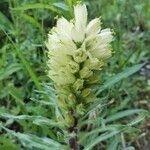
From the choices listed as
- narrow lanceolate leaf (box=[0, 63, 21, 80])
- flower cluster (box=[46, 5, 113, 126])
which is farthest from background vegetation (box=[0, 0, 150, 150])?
flower cluster (box=[46, 5, 113, 126])

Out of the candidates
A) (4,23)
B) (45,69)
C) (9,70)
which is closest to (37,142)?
(45,69)

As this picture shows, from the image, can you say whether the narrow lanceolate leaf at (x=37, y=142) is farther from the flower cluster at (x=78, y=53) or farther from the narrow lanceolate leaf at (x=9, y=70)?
the narrow lanceolate leaf at (x=9, y=70)

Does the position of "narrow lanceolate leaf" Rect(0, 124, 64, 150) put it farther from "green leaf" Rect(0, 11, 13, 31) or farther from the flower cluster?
Result: "green leaf" Rect(0, 11, 13, 31)

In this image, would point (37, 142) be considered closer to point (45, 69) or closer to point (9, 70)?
point (45, 69)

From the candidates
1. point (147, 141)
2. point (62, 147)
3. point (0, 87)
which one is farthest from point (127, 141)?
point (62, 147)

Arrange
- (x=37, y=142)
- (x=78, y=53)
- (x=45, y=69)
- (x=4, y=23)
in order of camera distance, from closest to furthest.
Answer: (x=78, y=53) < (x=37, y=142) < (x=45, y=69) < (x=4, y=23)

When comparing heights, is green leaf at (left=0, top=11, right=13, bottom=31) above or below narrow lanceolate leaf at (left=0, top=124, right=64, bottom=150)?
above

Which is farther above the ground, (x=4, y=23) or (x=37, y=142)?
(x=4, y=23)

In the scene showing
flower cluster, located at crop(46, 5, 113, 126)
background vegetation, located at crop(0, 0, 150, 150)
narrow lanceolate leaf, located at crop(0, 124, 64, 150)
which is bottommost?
narrow lanceolate leaf, located at crop(0, 124, 64, 150)
